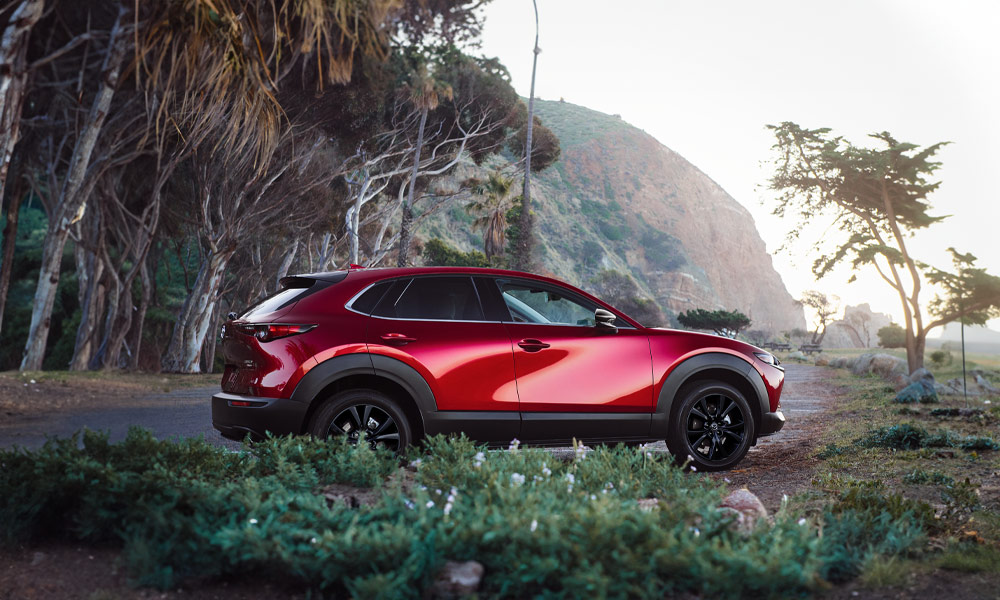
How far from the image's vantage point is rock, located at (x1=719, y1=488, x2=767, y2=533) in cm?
424

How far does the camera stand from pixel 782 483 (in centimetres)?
660

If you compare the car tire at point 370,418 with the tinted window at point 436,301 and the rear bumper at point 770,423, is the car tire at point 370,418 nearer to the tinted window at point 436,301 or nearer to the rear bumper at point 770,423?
the tinted window at point 436,301

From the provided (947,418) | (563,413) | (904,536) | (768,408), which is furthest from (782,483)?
(947,418)

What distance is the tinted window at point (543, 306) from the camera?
6.68 m

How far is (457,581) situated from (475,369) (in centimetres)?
281

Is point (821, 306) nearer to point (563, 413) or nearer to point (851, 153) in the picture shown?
point (851, 153)

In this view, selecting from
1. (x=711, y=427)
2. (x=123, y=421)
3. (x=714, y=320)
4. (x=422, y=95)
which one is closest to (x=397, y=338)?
(x=711, y=427)

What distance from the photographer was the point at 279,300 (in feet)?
20.9

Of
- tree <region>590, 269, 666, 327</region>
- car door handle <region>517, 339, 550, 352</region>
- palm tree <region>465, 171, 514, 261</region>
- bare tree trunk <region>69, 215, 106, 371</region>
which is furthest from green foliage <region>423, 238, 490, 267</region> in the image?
car door handle <region>517, 339, 550, 352</region>

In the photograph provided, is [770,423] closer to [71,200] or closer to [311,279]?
[311,279]

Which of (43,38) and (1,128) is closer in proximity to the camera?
(1,128)

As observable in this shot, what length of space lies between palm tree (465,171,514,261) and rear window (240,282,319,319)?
1205 inches

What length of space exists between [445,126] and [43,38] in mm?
14890

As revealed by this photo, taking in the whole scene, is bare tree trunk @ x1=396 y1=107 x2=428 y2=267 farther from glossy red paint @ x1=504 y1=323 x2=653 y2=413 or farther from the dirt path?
glossy red paint @ x1=504 y1=323 x2=653 y2=413
